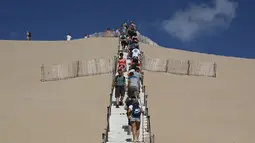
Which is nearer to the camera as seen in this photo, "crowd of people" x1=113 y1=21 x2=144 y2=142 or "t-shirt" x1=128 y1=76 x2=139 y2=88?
"crowd of people" x1=113 y1=21 x2=144 y2=142

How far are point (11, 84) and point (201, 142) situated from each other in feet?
41.7

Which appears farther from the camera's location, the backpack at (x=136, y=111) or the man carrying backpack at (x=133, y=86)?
the man carrying backpack at (x=133, y=86)

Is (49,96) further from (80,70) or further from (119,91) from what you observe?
(119,91)

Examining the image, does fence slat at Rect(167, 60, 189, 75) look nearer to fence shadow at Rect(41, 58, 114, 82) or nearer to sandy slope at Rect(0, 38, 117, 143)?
fence shadow at Rect(41, 58, 114, 82)

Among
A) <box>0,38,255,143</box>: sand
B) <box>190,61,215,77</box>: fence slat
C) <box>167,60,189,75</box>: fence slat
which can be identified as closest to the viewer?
<box>0,38,255,143</box>: sand

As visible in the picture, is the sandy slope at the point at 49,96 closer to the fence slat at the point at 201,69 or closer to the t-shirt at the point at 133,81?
the fence slat at the point at 201,69

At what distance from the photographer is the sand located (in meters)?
22.5

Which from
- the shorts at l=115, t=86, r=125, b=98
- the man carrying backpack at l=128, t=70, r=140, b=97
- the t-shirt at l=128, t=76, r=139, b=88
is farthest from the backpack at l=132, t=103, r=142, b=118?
the shorts at l=115, t=86, r=125, b=98

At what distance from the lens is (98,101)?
26.3 meters

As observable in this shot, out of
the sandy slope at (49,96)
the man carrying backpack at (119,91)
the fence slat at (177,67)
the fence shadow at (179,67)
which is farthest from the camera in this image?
the fence slat at (177,67)

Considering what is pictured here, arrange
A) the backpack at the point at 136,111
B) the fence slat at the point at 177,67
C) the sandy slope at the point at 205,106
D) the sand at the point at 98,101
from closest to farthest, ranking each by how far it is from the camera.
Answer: the backpack at the point at 136,111, the sand at the point at 98,101, the sandy slope at the point at 205,106, the fence slat at the point at 177,67

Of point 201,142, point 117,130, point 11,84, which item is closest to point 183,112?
point 201,142

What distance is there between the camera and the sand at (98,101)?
73.9 ft

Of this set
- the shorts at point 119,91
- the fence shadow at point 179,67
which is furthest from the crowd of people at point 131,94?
the fence shadow at point 179,67
